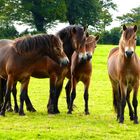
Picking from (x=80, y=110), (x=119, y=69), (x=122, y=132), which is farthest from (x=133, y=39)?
(x=80, y=110)

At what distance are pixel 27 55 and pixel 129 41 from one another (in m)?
3.05

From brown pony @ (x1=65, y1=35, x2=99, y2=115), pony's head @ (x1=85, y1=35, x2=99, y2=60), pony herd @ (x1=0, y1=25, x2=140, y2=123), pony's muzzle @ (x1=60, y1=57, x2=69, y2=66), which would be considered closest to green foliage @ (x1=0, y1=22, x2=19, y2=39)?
pony's head @ (x1=85, y1=35, x2=99, y2=60)

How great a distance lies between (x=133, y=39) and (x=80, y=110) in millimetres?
4640

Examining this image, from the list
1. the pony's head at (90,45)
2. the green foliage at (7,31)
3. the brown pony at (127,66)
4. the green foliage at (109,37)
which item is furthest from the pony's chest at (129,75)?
the green foliage at (109,37)

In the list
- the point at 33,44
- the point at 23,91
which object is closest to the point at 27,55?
the point at 33,44

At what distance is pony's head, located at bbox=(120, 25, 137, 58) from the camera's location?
10.1 m

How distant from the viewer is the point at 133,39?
10.2 metres

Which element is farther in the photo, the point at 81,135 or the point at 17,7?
the point at 17,7

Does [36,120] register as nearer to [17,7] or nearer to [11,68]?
[11,68]

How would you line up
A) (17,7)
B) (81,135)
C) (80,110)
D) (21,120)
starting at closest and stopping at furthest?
(81,135) < (21,120) < (80,110) < (17,7)

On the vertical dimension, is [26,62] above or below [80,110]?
above

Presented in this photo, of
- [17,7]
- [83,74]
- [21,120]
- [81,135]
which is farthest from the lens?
[17,7]

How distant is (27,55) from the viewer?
11.9 m

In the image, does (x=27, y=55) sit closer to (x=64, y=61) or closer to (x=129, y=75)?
(x=64, y=61)
